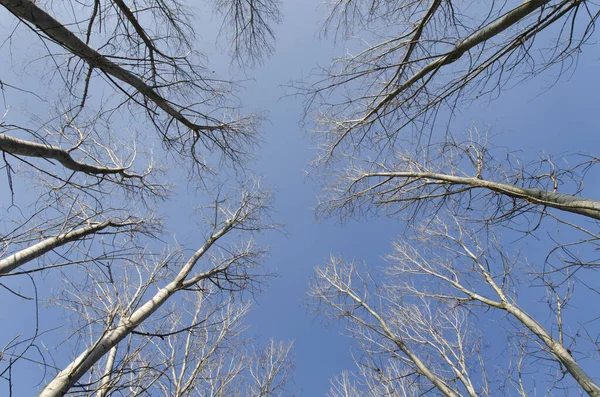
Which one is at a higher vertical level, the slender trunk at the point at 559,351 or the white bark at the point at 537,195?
the white bark at the point at 537,195

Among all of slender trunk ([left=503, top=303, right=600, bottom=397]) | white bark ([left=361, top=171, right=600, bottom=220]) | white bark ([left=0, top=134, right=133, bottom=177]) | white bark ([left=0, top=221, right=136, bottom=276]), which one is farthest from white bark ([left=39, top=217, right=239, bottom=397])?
slender trunk ([left=503, top=303, right=600, bottom=397])

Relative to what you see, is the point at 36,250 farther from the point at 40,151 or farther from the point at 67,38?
the point at 67,38

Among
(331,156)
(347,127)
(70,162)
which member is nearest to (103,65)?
(70,162)

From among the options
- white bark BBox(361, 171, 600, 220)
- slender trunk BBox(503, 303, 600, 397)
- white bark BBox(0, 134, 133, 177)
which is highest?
white bark BBox(0, 134, 133, 177)

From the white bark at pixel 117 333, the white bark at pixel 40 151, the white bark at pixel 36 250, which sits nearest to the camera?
the white bark at pixel 40 151

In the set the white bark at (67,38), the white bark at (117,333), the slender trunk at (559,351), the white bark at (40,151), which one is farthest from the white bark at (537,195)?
the white bark at (40,151)

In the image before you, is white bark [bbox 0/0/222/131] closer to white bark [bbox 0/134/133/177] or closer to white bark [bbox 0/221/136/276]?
white bark [bbox 0/134/133/177]

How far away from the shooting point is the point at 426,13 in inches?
112

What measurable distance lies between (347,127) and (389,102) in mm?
621

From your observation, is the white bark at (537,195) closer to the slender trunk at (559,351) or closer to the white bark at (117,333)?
the slender trunk at (559,351)

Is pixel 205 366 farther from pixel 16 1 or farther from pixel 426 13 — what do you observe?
pixel 426 13

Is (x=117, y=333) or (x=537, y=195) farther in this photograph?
(x=117, y=333)

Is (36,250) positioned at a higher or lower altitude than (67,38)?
lower

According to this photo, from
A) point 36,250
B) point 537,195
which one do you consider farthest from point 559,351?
point 36,250
